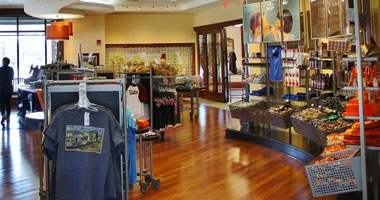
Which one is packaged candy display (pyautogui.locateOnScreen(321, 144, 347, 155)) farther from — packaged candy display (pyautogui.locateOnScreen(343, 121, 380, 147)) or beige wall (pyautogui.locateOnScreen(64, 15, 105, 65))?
beige wall (pyautogui.locateOnScreen(64, 15, 105, 65))

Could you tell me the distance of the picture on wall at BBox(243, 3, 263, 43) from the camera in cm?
750

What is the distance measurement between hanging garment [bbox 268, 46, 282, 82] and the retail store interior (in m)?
0.03

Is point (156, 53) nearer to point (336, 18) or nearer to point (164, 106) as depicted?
point (164, 106)

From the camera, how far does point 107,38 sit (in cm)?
1490

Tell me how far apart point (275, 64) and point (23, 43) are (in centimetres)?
1090

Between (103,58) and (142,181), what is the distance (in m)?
10.3

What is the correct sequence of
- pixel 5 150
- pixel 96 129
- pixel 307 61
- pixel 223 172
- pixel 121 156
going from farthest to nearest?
pixel 5 150 < pixel 307 61 < pixel 223 172 < pixel 121 156 < pixel 96 129

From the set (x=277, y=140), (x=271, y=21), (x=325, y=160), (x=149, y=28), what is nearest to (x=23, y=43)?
(x=149, y=28)

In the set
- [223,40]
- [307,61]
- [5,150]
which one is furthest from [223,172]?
[223,40]

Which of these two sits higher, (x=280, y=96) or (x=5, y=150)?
(x=280, y=96)

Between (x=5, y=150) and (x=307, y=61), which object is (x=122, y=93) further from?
(x=5, y=150)

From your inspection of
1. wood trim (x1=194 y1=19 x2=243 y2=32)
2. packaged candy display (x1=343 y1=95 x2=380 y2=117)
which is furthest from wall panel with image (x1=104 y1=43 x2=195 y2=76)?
packaged candy display (x1=343 y1=95 x2=380 y2=117)

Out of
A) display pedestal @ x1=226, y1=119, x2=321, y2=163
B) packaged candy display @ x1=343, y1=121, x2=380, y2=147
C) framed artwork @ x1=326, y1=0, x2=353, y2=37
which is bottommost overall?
display pedestal @ x1=226, y1=119, x2=321, y2=163

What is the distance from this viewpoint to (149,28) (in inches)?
599
